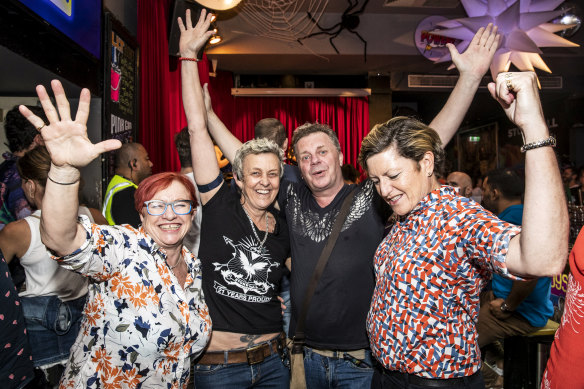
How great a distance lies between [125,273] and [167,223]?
250mm

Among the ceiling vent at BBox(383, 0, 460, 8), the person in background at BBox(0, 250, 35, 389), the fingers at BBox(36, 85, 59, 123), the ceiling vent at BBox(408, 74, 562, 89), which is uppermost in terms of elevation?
the ceiling vent at BBox(383, 0, 460, 8)

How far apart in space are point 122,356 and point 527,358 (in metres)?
2.54

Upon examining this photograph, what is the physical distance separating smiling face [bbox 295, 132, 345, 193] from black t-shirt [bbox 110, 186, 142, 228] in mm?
1199

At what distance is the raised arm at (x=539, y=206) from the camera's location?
0.97 m

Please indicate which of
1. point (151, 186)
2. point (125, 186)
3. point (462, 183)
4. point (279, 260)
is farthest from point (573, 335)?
point (462, 183)

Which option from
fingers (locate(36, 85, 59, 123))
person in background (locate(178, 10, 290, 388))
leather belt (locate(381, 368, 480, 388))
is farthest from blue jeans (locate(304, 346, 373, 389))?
fingers (locate(36, 85, 59, 123))

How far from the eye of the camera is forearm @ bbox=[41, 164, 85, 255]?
1.15m

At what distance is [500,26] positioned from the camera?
3838 mm

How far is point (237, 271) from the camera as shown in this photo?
6.03 ft

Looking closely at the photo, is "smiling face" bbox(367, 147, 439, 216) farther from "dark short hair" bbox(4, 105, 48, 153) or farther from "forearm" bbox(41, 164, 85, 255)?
"dark short hair" bbox(4, 105, 48, 153)

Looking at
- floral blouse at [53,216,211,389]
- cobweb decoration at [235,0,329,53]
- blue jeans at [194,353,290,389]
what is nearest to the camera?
floral blouse at [53,216,211,389]

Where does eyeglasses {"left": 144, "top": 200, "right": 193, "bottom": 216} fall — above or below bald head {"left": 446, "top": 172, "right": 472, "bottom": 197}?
below

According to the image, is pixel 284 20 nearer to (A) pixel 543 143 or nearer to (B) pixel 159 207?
(B) pixel 159 207

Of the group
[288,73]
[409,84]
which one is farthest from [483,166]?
[288,73]
